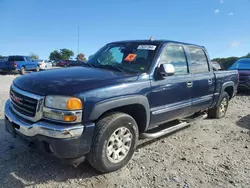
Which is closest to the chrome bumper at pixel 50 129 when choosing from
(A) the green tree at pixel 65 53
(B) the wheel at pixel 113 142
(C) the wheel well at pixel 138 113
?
(B) the wheel at pixel 113 142

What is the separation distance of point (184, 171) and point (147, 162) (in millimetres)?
549

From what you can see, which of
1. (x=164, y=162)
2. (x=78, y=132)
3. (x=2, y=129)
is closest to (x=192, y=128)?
(x=164, y=162)

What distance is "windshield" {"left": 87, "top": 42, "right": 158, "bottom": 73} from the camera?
11.7 feet

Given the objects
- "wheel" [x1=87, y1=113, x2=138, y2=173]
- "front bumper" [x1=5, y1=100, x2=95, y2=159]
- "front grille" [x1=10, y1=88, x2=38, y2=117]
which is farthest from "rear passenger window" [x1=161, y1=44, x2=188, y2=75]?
"front grille" [x1=10, y1=88, x2=38, y2=117]

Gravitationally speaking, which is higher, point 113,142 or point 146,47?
point 146,47

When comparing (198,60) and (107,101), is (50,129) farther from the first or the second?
(198,60)

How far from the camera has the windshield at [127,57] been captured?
3.56m

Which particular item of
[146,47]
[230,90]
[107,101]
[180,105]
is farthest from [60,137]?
[230,90]

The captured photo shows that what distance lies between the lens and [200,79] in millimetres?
4484

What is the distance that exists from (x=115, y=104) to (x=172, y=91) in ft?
4.21

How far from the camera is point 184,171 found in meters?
3.17

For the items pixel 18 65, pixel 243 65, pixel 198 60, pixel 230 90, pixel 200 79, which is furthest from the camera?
pixel 18 65

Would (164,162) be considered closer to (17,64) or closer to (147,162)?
(147,162)

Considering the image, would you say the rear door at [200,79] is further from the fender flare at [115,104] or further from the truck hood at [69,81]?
the truck hood at [69,81]
